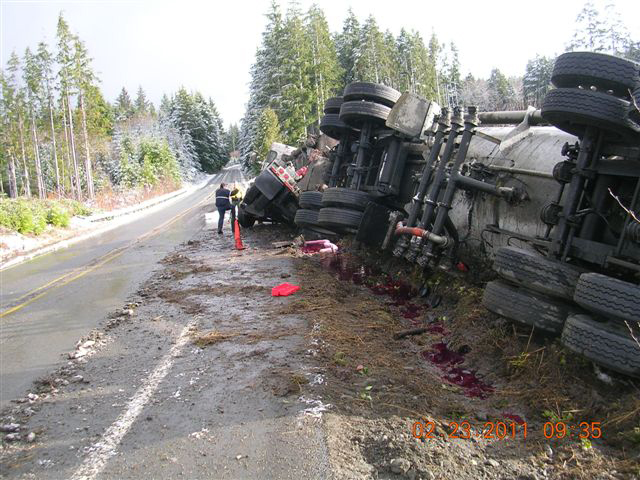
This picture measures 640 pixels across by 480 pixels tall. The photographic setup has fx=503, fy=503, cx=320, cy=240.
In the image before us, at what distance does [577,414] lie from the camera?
365 cm

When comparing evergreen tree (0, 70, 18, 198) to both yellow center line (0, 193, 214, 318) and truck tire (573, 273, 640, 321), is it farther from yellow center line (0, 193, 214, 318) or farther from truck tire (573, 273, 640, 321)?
truck tire (573, 273, 640, 321)

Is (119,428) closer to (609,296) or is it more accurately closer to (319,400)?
(319,400)

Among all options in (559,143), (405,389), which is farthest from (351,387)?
(559,143)

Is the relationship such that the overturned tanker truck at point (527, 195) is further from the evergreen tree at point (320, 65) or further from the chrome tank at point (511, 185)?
the evergreen tree at point (320, 65)

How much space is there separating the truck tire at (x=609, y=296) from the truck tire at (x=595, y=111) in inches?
52.5

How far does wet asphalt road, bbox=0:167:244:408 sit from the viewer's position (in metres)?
5.71

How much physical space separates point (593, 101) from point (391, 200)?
4.45 metres

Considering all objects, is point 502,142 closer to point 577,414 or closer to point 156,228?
point 577,414

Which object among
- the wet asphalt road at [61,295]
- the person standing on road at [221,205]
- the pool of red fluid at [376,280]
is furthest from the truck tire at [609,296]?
the person standing on road at [221,205]

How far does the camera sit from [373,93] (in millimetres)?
8688

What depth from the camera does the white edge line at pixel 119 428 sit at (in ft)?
11.0

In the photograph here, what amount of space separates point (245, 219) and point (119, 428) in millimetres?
12861

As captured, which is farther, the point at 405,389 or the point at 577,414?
the point at 405,389

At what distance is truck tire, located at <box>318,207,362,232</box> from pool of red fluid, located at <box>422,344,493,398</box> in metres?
3.10
